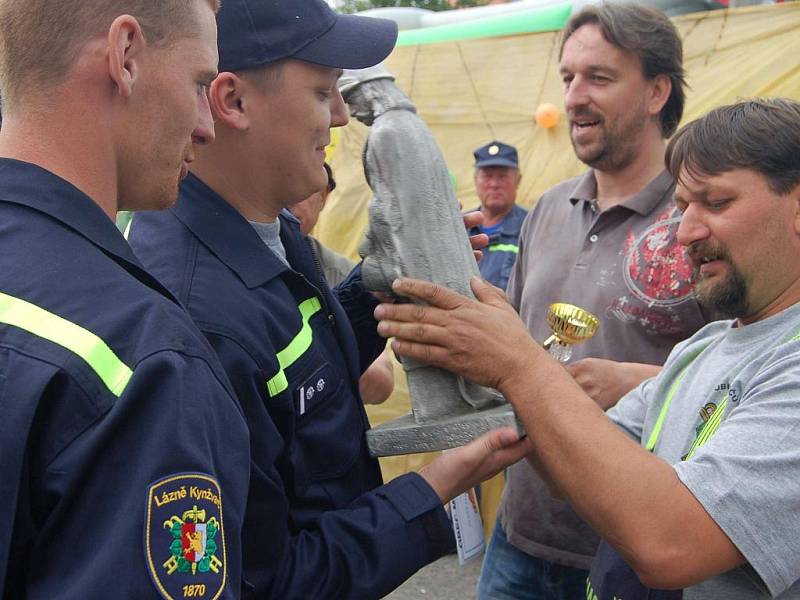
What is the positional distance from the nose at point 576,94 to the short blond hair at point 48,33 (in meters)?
1.99

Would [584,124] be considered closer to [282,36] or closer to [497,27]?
[282,36]

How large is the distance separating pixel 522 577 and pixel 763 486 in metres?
1.33

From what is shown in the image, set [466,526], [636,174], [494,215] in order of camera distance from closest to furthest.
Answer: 1. [466,526]
2. [636,174]
3. [494,215]

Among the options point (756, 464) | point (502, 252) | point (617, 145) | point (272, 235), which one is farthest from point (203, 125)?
point (502, 252)

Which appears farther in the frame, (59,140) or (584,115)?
(584,115)

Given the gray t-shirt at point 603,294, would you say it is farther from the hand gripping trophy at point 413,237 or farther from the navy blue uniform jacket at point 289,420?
the navy blue uniform jacket at point 289,420

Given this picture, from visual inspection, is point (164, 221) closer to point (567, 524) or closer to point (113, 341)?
point (113, 341)

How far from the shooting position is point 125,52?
1.05m

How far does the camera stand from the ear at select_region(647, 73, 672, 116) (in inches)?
110

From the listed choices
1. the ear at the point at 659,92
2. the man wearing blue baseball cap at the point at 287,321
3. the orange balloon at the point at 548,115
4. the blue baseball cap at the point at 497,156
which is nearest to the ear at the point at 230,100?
the man wearing blue baseball cap at the point at 287,321

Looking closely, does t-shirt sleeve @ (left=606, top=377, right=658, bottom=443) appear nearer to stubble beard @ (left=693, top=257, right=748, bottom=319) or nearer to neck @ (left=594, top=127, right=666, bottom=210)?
stubble beard @ (left=693, top=257, right=748, bottom=319)

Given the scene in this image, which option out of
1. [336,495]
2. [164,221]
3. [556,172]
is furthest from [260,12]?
[556,172]

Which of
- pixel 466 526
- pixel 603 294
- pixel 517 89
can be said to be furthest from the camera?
pixel 517 89

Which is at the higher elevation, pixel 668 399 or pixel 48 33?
pixel 48 33
